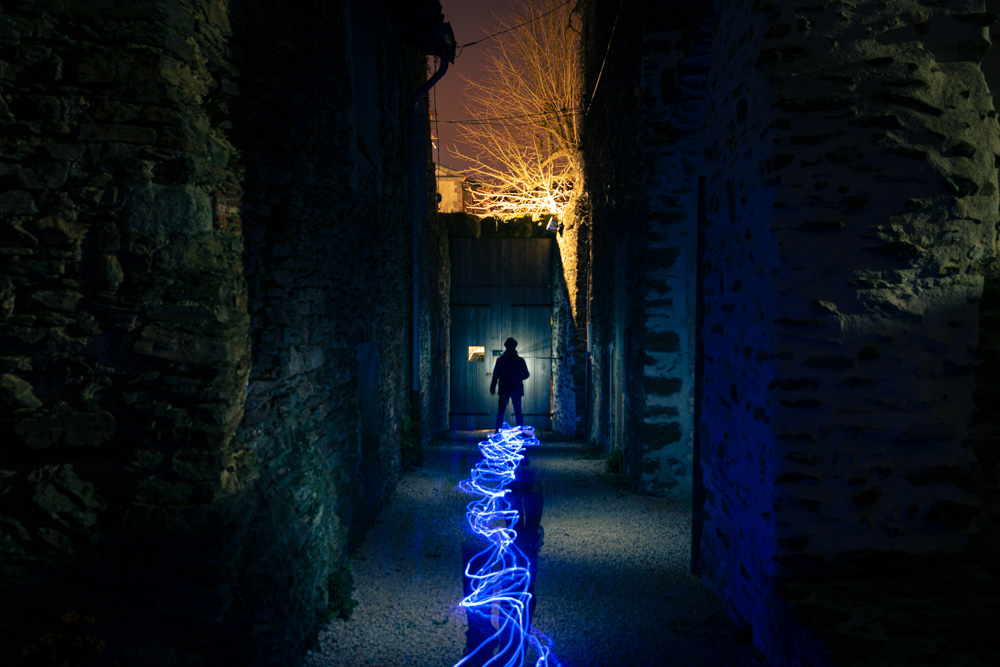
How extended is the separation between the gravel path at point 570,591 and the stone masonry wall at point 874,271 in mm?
874

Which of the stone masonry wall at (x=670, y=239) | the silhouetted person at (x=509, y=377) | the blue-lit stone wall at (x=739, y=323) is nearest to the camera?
the blue-lit stone wall at (x=739, y=323)

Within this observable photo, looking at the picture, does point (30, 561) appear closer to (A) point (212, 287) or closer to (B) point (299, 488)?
(B) point (299, 488)

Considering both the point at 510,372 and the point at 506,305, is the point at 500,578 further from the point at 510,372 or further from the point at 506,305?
the point at 506,305

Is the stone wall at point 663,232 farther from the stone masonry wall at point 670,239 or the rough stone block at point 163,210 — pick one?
the rough stone block at point 163,210

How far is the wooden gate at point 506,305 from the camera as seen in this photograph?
1062 cm

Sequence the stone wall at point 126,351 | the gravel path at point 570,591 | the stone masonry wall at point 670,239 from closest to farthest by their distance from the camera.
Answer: the stone wall at point 126,351, the gravel path at point 570,591, the stone masonry wall at point 670,239

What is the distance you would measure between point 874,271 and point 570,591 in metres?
2.52

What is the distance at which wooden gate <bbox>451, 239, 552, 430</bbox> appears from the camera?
10625 mm

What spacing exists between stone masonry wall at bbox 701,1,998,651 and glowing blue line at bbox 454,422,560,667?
137 cm

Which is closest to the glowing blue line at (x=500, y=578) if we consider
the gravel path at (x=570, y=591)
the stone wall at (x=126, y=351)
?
the gravel path at (x=570, y=591)

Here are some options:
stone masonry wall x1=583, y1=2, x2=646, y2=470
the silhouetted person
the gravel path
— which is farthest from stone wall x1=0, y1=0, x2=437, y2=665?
the silhouetted person

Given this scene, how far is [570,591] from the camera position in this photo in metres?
3.45

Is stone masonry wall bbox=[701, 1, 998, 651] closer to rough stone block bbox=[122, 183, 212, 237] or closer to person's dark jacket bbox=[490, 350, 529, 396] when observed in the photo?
rough stone block bbox=[122, 183, 212, 237]

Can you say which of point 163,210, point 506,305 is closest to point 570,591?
point 163,210
